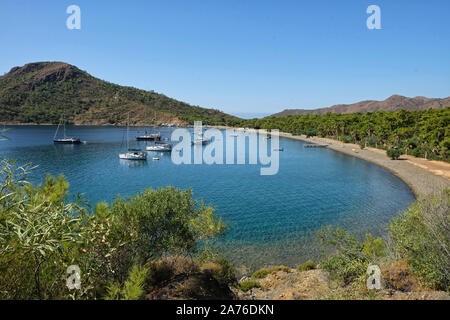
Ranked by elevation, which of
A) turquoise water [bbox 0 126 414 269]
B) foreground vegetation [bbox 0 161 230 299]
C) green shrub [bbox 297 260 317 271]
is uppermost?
foreground vegetation [bbox 0 161 230 299]

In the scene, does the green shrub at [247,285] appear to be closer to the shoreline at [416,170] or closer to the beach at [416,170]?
the shoreline at [416,170]

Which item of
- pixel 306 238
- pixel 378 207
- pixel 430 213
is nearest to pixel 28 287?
pixel 430 213

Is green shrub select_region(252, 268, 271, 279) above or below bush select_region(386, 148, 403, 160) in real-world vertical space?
below

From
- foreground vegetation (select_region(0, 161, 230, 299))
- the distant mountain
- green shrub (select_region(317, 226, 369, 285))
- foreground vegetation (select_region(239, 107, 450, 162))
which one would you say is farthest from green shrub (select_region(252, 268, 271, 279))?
the distant mountain

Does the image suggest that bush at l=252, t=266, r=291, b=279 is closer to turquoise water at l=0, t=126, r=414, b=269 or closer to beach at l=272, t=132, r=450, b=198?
turquoise water at l=0, t=126, r=414, b=269

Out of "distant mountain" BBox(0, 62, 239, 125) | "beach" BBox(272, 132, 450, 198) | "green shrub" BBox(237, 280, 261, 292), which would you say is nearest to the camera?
"green shrub" BBox(237, 280, 261, 292)

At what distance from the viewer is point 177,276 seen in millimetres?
11633

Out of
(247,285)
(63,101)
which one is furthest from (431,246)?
(63,101)

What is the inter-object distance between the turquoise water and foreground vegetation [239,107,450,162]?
1151 centimetres

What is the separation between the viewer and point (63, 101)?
551 feet

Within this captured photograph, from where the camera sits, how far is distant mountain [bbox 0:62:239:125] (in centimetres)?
15450

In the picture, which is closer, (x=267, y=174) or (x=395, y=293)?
(x=395, y=293)
